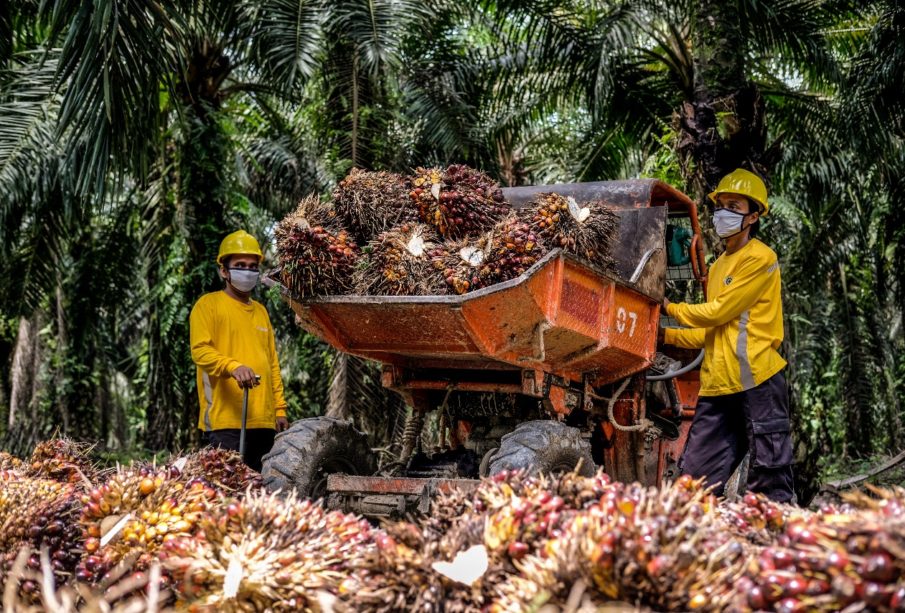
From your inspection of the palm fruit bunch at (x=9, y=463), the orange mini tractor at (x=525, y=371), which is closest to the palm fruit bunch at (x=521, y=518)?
the orange mini tractor at (x=525, y=371)

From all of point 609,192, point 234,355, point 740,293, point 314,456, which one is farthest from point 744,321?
point 234,355

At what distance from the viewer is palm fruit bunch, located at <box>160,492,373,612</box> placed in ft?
9.32

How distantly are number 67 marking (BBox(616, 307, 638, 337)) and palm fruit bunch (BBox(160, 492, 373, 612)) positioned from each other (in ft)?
10.3

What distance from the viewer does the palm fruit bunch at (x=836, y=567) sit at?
7.18 feet

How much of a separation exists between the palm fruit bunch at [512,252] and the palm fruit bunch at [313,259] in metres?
0.94

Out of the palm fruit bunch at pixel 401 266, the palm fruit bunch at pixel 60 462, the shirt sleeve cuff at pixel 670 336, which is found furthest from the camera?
the shirt sleeve cuff at pixel 670 336

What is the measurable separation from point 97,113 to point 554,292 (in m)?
3.02

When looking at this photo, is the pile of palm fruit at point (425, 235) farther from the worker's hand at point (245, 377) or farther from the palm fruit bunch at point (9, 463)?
the palm fruit bunch at point (9, 463)

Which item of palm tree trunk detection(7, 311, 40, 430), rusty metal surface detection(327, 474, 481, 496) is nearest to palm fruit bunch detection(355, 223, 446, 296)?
rusty metal surface detection(327, 474, 481, 496)

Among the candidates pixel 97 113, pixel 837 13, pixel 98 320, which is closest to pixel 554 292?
pixel 97 113

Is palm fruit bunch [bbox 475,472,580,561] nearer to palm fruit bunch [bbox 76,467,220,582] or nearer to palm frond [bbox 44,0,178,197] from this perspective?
palm fruit bunch [bbox 76,467,220,582]

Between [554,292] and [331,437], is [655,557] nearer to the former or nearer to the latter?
[554,292]

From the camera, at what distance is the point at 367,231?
596 centimetres

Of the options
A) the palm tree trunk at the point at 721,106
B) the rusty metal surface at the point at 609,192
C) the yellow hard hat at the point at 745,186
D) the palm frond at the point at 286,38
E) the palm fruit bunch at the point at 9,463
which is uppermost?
the palm frond at the point at 286,38
